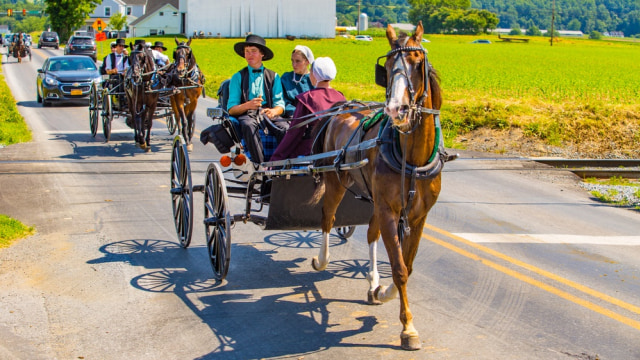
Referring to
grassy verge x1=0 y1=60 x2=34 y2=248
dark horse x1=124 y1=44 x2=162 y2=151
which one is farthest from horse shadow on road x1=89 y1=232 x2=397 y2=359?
dark horse x1=124 y1=44 x2=162 y2=151

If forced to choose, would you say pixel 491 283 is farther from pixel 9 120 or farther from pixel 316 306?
pixel 9 120

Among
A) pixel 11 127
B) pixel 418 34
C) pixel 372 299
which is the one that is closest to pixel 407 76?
pixel 418 34

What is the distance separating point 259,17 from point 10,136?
289 feet

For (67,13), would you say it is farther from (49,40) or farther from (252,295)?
(252,295)

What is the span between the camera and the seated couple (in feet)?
25.7

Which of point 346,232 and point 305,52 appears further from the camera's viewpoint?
point 346,232

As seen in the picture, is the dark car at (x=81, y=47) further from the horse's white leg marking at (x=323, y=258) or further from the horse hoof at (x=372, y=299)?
the horse hoof at (x=372, y=299)

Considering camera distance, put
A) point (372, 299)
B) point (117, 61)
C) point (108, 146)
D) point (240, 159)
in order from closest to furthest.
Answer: point (372, 299) < point (240, 159) < point (108, 146) < point (117, 61)

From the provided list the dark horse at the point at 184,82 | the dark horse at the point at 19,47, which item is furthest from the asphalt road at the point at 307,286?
the dark horse at the point at 19,47

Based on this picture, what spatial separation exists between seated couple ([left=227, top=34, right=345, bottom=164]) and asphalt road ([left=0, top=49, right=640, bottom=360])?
1.31 metres

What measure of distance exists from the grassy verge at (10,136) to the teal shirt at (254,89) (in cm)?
310

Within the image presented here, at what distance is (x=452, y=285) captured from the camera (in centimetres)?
739

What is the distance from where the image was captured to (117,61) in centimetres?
2023

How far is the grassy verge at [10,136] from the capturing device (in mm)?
9102
